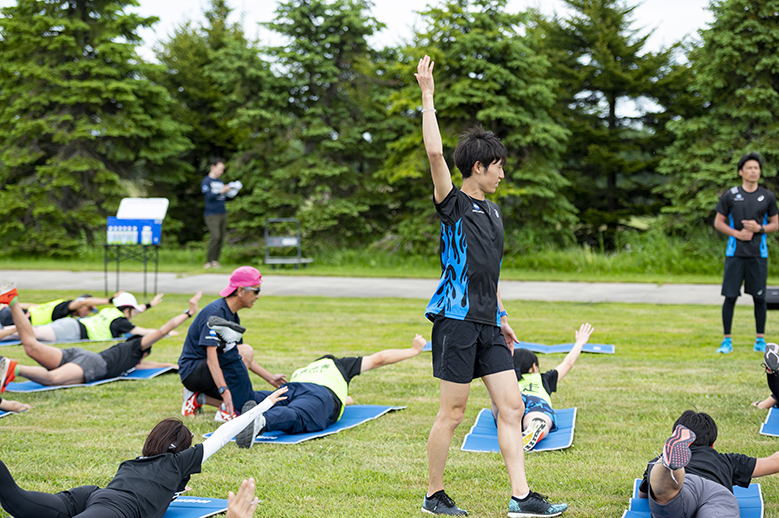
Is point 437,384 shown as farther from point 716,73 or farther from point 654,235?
point 716,73

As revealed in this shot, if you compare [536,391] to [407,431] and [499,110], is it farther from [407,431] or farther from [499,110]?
[499,110]

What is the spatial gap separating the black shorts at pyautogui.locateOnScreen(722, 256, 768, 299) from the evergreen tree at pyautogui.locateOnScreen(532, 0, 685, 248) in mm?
10731

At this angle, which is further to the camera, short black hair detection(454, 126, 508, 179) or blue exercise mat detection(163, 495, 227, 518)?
blue exercise mat detection(163, 495, 227, 518)

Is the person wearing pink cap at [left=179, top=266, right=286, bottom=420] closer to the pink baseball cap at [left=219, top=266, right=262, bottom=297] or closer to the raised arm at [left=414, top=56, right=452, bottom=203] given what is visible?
the pink baseball cap at [left=219, top=266, right=262, bottom=297]

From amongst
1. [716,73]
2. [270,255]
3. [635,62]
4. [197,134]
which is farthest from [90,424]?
[197,134]

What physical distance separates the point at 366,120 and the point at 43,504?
17675 mm

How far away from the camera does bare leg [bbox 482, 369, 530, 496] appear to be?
356cm

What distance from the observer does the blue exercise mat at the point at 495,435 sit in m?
4.80

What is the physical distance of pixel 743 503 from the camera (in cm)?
371

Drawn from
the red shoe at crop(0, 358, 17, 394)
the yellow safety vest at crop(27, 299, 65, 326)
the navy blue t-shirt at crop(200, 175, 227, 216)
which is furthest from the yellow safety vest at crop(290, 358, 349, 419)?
the navy blue t-shirt at crop(200, 175, 227, 216)

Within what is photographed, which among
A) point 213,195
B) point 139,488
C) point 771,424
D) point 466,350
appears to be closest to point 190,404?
point 139,488

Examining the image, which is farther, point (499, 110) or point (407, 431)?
point (499, 110)

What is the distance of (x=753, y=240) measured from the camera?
25.7ft

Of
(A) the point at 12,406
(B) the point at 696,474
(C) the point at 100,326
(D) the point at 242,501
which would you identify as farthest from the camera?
(C) the point at 100,326
